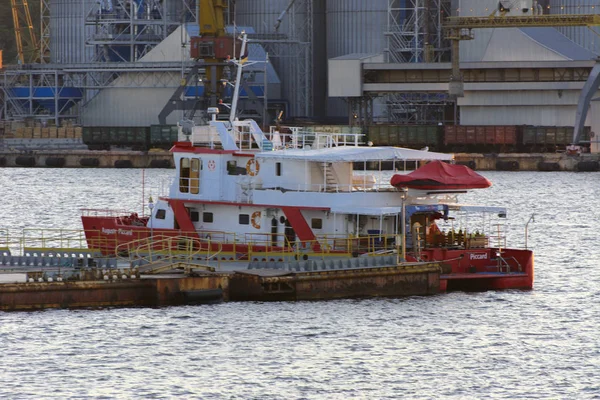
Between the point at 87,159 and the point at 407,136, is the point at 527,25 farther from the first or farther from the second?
the point at 87,159

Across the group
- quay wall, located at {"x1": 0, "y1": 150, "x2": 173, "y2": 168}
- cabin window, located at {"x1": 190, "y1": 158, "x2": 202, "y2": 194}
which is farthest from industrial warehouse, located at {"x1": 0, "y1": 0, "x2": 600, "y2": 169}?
cabin window, located at {"x1": 190, "y1": 158, "x2": 202, "y2": 194}

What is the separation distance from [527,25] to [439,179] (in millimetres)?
88762

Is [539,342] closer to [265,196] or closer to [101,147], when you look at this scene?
[265,196]

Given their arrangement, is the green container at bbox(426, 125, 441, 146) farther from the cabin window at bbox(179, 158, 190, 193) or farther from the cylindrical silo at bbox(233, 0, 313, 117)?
the cabin window at bbox(179, 158, 190, 193)

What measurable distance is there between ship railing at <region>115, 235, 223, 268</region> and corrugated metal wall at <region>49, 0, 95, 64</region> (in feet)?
370

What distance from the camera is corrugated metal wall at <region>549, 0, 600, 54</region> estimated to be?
146 metres

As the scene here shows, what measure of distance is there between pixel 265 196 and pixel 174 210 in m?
3.99

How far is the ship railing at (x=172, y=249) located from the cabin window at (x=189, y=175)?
6.03ft

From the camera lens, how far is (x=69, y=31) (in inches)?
6545

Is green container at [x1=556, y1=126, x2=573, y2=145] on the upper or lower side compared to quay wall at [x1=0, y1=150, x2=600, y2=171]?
upper

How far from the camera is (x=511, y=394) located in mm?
38156

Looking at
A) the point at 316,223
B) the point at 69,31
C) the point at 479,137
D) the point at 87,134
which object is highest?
the point at 69,31

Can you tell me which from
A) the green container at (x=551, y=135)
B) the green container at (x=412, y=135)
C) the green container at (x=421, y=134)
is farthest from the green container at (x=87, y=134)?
the green container at (x=551, y=135)

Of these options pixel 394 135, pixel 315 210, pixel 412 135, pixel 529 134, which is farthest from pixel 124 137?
pixel 315 210
